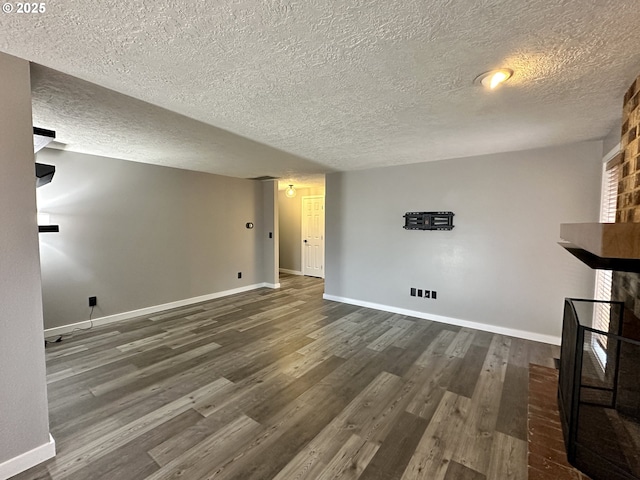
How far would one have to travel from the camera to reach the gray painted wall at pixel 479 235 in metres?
3.24

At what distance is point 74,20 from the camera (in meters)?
1.26

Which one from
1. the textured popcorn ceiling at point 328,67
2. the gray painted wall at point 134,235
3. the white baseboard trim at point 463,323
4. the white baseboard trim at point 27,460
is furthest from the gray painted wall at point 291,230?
the white baseboard trim at point 27,460

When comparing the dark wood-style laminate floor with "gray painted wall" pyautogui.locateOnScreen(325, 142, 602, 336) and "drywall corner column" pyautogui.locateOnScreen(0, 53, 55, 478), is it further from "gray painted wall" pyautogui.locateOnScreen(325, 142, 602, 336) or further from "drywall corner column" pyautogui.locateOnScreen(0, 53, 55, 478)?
"gray painted wall" pyautogui.locateOnScreen(325, 142, 602, 336)

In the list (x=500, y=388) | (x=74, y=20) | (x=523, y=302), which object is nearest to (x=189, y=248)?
(x=74, y=20)

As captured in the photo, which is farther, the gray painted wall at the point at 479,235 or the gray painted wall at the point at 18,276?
the gray painted wall at the point at 479,235

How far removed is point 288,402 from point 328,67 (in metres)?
2.41

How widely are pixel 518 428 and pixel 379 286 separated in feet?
9.27

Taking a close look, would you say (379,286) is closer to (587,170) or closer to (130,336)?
(587,170)

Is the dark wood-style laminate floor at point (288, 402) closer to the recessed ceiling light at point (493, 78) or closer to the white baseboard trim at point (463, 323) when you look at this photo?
the white baseboard trim at point (463, 323)

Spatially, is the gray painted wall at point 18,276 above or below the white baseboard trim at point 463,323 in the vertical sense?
above

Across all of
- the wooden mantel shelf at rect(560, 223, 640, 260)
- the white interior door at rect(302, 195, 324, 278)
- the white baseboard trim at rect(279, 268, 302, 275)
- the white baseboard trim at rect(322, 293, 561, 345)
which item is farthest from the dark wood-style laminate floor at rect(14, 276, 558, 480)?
the white baseboard trim at rect(279, 268, 302, 275)
